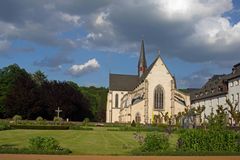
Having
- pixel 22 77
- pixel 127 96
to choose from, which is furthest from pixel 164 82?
pixel 22 77

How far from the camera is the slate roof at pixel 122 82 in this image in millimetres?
114500

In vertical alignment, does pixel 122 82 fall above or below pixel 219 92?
above

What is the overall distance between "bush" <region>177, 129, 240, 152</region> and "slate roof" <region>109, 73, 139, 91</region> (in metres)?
88.7

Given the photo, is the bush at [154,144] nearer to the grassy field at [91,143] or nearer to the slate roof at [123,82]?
the grassy field at [91,143]

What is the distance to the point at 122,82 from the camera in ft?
380

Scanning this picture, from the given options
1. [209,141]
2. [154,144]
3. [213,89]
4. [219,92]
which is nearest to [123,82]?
[213,89]

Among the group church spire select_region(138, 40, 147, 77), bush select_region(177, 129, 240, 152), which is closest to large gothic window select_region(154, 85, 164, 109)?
church spire select_region(138, 40, 147, 77)

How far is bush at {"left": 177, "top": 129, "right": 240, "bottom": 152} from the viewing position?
24922 mm

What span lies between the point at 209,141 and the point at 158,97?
68.8m

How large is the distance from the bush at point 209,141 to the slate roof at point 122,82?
291 ft

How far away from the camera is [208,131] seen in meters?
25.7

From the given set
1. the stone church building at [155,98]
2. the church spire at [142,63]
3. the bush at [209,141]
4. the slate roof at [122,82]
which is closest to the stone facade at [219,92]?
the stone church building at [155,98]

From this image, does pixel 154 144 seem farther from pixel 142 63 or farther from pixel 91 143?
pixel 142 63

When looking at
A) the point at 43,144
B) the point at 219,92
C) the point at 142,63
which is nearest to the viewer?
the point at 43,144
